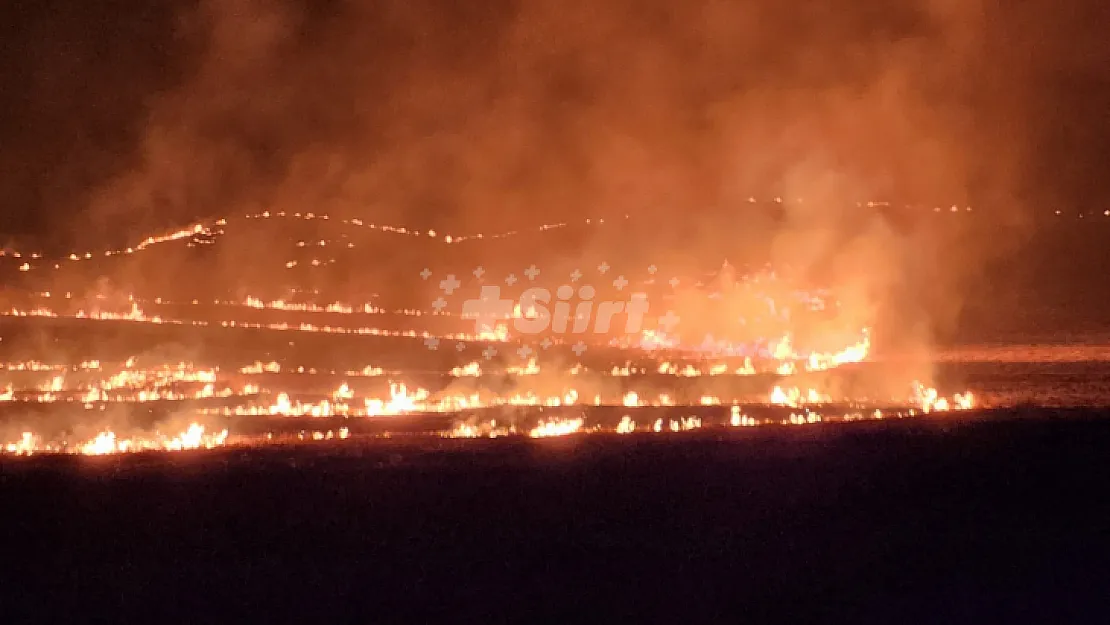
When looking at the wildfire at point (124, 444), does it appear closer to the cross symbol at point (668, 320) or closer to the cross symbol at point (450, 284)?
the cross symbol at point (450, 284)

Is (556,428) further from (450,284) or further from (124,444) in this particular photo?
(450,284)

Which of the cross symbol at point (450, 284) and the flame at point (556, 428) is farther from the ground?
the cross symbol at point (450, 284)

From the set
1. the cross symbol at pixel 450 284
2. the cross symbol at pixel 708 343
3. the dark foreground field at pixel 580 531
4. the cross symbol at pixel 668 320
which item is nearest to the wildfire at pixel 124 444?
the dark foreground field at pixel 580 531

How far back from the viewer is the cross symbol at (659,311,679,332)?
10.3 m

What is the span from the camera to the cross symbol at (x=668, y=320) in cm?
1029

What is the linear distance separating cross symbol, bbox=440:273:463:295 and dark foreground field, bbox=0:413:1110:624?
5484 mm

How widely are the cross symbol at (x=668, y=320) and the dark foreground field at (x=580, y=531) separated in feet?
13.8

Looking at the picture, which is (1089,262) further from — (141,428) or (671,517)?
(141,428)

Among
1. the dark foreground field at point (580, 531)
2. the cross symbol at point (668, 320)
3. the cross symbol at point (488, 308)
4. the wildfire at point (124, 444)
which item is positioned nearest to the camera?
the dark foreground field at point (580, 531)

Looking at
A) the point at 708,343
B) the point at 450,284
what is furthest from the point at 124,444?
the point at 708,343

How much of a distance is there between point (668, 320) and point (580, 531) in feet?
19.8

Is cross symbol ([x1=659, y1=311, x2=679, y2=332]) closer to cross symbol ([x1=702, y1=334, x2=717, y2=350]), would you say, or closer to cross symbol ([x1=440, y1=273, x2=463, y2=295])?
cross symbol ([x1=702, y1=334, x2=717, y2=350])

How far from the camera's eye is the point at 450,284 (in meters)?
11.5

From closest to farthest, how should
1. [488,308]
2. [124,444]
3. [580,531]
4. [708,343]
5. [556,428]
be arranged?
[580,531] → [124,444] → [556,428] → [708,343] → [488,308]
